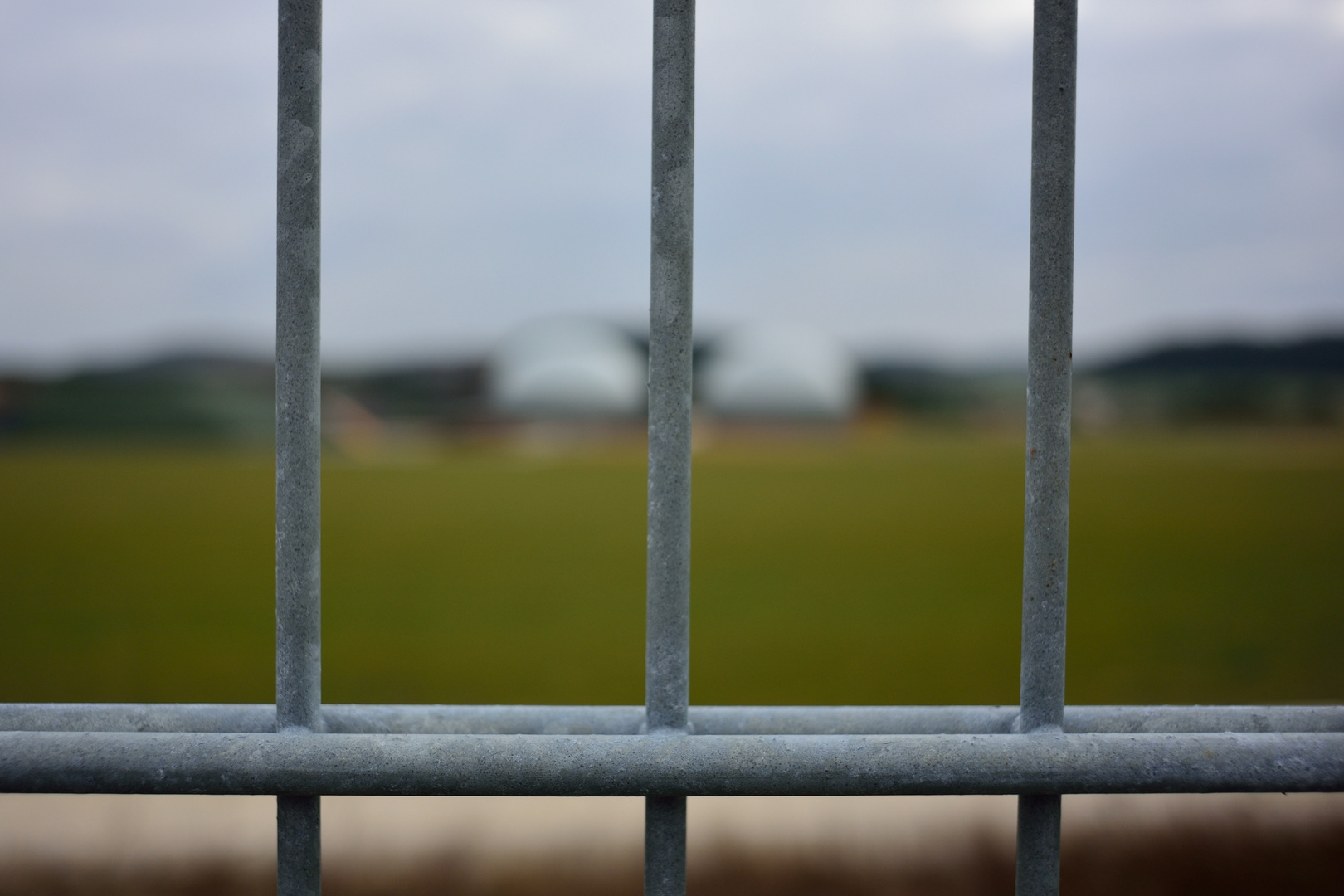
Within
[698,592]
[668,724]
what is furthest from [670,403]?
[698,592]

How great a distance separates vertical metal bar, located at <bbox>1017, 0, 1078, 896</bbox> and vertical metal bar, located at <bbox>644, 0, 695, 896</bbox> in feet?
0.76

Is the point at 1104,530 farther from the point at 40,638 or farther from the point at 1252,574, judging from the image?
the point at 40,638

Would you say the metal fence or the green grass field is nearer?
the metal fence

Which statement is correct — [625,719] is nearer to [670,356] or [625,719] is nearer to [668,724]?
[668,724]

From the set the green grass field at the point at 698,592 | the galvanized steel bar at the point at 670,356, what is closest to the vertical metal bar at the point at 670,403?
the galvanized steel bar at the point at 670,356

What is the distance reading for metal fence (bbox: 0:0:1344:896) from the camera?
55cm

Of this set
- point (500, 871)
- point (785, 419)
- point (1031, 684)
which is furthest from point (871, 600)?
point (785, 419)

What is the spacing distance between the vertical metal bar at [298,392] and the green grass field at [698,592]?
2844 millimetres

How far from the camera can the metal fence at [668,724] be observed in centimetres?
55

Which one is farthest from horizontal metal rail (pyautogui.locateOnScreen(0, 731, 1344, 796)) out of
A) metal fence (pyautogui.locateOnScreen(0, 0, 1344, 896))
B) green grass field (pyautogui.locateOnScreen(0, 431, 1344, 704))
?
green grass field (pyautogui.locateOnScreen(0, 431, 1344, 704))

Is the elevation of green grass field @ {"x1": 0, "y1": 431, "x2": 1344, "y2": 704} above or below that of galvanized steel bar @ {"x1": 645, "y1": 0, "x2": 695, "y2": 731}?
below

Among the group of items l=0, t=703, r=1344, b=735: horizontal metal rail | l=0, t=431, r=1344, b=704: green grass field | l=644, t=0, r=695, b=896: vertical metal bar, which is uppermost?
l=644, t=0, r=695, b=896: vertical metal bar

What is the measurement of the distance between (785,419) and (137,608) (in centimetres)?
3075

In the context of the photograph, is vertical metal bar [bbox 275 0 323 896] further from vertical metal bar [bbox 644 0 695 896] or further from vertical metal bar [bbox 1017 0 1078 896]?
vertical metal bar [bbox 1017 0 1078 896]
